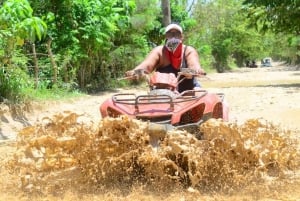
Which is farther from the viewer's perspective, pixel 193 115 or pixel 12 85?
pixel 12 85

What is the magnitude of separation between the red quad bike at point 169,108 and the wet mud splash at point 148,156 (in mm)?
237

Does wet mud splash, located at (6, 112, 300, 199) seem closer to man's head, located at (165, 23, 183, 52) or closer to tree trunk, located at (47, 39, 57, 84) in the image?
man's head, located at (165, 23, 183, 52)

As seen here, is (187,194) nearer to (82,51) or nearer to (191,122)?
(191,122)

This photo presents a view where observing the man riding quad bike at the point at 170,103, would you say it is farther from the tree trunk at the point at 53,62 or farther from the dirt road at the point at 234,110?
the tree trunk at the point at 53,62

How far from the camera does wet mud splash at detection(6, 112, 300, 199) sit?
5.07 m

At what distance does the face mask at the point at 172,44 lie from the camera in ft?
21.2

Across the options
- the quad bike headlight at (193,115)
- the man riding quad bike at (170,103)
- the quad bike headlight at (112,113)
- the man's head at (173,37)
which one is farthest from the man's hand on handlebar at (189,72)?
the quad bike headlight at (112,113)

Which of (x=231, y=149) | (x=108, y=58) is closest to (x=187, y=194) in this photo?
(x=231, y=149)

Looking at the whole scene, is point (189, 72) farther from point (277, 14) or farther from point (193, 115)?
point (277, 14)

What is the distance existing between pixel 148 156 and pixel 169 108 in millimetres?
623

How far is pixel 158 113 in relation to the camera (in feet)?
17.4

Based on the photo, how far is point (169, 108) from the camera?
17.6 ft

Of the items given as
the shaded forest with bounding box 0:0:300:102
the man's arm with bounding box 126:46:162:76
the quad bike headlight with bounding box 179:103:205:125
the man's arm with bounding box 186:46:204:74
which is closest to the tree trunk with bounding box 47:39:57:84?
the shaded forest with bounding box 0:0:300:102

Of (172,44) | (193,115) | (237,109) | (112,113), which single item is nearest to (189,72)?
(193,115)
